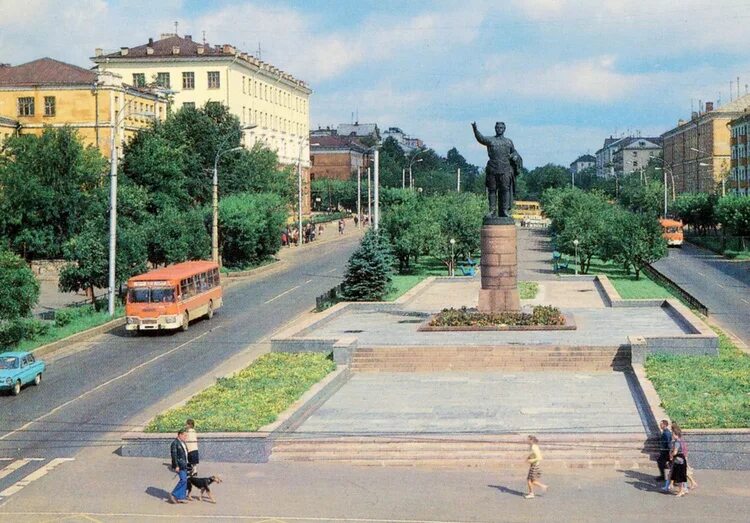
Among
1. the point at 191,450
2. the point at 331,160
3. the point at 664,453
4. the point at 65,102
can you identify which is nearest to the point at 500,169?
the point at 664,453

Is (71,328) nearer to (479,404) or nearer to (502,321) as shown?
(502,321)

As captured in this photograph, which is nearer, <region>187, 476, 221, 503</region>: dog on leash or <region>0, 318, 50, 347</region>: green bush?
<region>187, 476, 221, 503</region>: dog on leash

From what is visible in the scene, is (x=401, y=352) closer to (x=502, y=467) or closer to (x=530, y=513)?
(x=502, y=467)

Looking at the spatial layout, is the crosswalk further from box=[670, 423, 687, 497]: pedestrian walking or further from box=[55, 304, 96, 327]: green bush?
box=[55, 304, 96, 327]: green bush

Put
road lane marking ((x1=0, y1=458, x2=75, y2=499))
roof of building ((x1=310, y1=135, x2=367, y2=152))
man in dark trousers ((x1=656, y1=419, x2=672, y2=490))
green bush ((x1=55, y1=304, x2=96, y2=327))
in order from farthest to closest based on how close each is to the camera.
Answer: roof of building ((x1=310, y1=135, x2=367, y2=152)) → green bush ((x1=55, y1=304, x2=96, y2=327)) → road lane marking ((x1=0, y1=458, x2=75, y2=499)) → man in dark trousers ((x1=656, y1=419, x2=672, y2=490))

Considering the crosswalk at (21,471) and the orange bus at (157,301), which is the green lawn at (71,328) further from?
the crosswalk at (21,471)

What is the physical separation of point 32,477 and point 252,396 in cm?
584

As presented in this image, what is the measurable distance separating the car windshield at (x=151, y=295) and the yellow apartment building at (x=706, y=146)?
3078 inches

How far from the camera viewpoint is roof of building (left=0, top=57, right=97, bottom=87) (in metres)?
74.6

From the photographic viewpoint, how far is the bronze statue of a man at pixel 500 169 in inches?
1436

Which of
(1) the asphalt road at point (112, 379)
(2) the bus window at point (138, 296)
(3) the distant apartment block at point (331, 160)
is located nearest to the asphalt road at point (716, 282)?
(1) the asphalt road at point (112, 379)

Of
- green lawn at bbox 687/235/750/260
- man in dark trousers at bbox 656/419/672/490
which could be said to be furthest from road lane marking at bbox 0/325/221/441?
green lawn at bbox 687/235/750/260

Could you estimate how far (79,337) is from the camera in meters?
38.7

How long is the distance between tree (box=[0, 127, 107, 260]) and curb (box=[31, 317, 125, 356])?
70.0 feet
